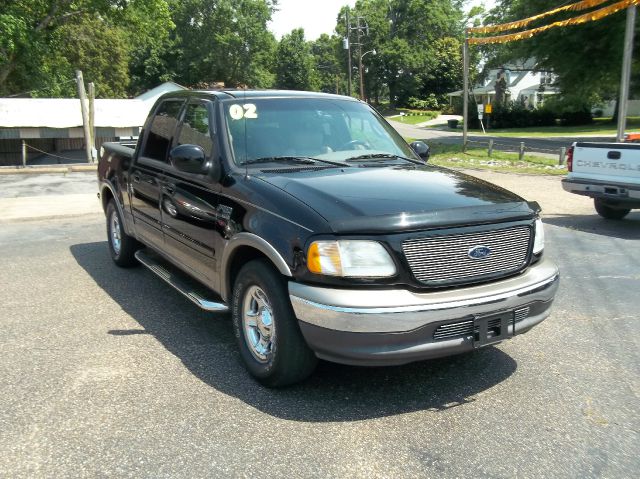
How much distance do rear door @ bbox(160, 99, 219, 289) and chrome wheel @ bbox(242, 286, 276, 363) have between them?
0.49 metres

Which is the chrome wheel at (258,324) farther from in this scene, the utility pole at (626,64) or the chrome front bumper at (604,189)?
the utility pole at (626,64)

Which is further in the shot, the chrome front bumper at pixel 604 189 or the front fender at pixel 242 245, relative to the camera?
the chrome front bumper at pixel 604 189

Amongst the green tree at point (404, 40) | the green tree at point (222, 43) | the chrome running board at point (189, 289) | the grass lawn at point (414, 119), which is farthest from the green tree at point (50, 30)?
the green tree at point (404, 40)

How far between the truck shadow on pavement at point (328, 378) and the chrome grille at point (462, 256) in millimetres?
794

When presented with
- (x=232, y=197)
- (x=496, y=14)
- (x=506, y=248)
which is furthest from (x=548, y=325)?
(x=496, y=14)

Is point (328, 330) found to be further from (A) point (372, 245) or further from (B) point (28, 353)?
(B) point (28, 353)

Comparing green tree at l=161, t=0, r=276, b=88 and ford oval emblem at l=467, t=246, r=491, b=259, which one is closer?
ford oval emblem at l=467, t=246, r=491, b=259

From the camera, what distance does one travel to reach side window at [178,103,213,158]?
15.0ft

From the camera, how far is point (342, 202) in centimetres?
349

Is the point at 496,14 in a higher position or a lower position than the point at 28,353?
higher

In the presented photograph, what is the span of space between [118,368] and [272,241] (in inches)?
60.1

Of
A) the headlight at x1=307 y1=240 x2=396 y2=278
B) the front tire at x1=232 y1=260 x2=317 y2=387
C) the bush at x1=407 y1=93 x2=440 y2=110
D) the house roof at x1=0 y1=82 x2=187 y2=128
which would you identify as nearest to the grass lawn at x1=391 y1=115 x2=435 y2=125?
the bush at x1=407 y1=93 x2=440 y2=110

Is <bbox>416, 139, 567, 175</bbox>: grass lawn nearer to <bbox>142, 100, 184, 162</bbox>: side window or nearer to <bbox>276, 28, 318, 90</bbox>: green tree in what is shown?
<bbox>142, 100, 184, 162</bbox>: side window

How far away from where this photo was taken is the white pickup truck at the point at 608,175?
346 inches
